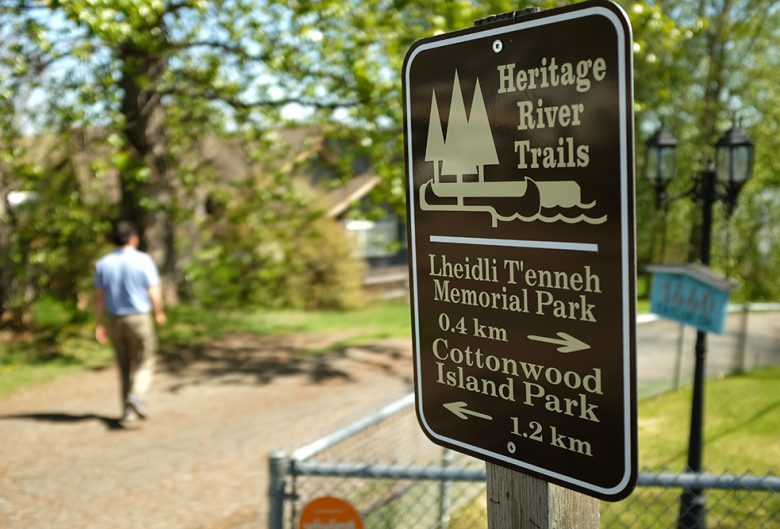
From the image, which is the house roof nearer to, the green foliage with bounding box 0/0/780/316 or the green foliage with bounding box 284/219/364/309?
the green foliage with bounding box 284/219/364/309

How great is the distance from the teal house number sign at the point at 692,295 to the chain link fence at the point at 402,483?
1513 mm

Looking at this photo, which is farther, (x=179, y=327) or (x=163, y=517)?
(x=179, y=327)

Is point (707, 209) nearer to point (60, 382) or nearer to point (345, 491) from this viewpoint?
point (345, 491)

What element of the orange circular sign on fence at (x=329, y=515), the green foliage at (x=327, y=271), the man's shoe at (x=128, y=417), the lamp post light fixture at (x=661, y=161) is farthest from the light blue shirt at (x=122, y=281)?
the green foliage at (x=327, y=271)

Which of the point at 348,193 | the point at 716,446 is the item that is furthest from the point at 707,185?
the point at 348,193

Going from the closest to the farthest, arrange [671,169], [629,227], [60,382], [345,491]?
[629,227] < [345,491] < [671,169] < [60,382]

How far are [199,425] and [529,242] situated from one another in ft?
24.0

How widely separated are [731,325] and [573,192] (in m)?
12.6

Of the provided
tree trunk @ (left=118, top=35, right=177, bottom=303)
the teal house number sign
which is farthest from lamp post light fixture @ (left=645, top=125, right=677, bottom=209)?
tree trunk @ (left=118, top=35, right=177, bottom=303)

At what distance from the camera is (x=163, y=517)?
5859mm

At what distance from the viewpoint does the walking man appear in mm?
7652

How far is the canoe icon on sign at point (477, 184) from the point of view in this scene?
1611mm

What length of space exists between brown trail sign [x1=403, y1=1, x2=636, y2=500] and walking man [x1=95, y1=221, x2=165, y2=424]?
244 inches

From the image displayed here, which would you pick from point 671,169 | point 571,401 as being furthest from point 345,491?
point 671,169
